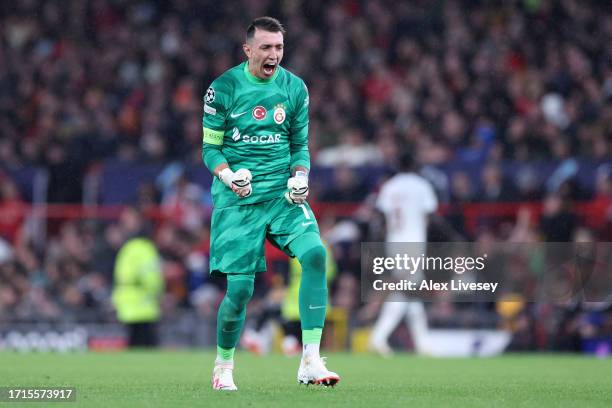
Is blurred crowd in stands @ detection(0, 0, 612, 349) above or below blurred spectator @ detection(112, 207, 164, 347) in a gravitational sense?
above

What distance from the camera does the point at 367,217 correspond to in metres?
16.3

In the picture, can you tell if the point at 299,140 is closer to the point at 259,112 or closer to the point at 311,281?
the point at 259,112

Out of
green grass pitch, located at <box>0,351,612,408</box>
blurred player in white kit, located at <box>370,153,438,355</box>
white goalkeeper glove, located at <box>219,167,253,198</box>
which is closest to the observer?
green grass pitch, located at <box>0,351,612,408</box>

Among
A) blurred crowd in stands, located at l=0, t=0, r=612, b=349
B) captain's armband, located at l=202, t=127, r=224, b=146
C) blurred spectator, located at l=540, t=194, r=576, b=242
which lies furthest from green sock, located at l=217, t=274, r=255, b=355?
blurred spectator, located at l=540, t=194, r=576, b=242

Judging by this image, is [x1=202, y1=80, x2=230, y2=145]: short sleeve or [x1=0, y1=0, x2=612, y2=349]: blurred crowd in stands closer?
[x1=202, y1=80, x2=230, y2=145]: short sleeve

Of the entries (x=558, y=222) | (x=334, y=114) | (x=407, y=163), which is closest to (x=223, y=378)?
(x=407, y=163)

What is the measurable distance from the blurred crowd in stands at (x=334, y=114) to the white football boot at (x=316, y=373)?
7.61 metres

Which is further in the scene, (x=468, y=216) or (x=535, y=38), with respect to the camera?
(x=535, y=38)

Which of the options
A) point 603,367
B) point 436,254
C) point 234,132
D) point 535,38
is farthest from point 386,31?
point 234,132

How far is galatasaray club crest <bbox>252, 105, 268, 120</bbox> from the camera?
8.03 m

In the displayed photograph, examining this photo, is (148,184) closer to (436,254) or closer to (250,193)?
(436,254)

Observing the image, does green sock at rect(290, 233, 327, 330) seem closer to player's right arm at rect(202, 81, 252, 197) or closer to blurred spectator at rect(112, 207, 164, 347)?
player's right arm at rect(202, 81, 252, 197)

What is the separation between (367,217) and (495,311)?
206cm

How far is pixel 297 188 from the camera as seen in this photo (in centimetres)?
788
